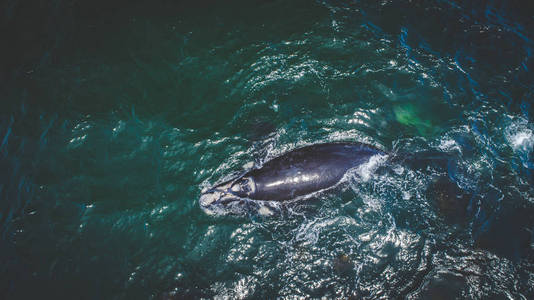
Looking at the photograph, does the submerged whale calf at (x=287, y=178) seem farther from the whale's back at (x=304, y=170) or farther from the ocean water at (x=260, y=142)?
the ocean water at (x=260, y=142)

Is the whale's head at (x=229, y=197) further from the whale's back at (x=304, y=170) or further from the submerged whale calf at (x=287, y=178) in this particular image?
the whale's back at (x=304, y=170)

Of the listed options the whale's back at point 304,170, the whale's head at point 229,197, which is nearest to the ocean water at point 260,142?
the whale's head at point 229,197

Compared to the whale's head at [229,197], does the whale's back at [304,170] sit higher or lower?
higher

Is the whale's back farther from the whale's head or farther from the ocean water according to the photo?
the ocean water

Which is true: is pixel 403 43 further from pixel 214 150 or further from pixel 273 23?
pixel 214 150

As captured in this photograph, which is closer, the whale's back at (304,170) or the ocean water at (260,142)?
the ocean water at (260,142)

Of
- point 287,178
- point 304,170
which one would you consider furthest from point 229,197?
point 304,170

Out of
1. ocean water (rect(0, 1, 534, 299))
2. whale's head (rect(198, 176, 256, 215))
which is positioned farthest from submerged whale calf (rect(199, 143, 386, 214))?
ocean water (rect(0, 1, 534, 299))
